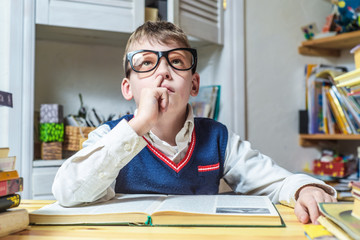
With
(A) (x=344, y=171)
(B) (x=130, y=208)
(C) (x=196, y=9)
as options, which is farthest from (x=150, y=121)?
(A) (x=344, y=171)

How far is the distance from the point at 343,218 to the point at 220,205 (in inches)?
8.5

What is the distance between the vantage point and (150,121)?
28.3 inches

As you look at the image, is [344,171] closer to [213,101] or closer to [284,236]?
[213,101]

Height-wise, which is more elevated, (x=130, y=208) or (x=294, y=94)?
(x=294, y=94)

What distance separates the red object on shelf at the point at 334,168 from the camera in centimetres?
197

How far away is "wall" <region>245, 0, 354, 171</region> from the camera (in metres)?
2.01

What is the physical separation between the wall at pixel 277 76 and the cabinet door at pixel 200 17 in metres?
0.19

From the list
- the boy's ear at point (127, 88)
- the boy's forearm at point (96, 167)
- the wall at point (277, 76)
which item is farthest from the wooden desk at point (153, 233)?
the wall at point (277, 76)

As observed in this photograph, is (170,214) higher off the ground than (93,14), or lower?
lower

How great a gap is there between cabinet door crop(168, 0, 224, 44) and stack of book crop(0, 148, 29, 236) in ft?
3.80

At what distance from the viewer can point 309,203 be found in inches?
23.0

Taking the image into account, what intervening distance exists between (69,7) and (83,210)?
1159mm

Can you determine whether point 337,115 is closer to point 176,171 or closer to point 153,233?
point 176,171

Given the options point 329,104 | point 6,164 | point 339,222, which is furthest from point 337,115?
point 6,164
